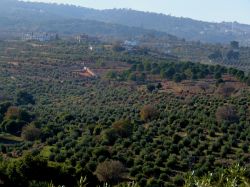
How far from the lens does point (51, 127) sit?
135ft

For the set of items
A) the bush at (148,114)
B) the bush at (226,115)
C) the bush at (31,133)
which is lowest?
the bush at (31,133)

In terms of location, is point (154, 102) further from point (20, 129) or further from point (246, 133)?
point (246, 133)

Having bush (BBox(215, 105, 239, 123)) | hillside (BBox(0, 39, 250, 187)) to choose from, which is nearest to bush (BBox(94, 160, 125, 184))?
hillside (BBox(0, 39, 250, 187))

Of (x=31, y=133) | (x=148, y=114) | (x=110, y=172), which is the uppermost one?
(x=110, y=172)

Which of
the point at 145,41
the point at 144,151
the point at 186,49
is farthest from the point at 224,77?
the point at 145,41

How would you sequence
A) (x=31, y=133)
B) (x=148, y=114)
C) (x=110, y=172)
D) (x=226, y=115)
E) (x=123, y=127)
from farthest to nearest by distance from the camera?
(x=148, y=114), (x=226, y=115), (x=31, y=133), (x=123, y=127), (x=110, y=172)

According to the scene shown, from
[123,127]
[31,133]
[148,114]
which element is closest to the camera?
[123,127]

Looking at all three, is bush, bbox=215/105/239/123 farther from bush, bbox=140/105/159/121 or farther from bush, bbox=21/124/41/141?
bush, bbox=21/124/41/141

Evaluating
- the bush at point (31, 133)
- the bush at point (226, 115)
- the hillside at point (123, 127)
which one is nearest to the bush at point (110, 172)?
the hillside at point (123, 127)

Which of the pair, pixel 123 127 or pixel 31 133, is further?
pixel 31 133

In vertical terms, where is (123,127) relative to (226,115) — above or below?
below

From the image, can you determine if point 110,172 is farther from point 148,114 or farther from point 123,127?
point 148,114

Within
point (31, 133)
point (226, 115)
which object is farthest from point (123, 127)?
point (226, 115)

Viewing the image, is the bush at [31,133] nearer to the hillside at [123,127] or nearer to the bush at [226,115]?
the hillside at [123,127]
